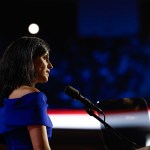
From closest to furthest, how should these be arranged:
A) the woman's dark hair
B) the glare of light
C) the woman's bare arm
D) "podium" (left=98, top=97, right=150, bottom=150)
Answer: the woman's bare arm, the woman's dark hair, "podium" (left=98, top=97, right=150, bottom=150), the glare of light

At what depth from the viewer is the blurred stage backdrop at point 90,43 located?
13.5 feet

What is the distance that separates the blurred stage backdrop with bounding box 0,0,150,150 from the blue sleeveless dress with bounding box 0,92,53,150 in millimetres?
2555

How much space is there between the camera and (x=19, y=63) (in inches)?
55.4

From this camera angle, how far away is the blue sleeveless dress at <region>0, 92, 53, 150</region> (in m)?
1.31

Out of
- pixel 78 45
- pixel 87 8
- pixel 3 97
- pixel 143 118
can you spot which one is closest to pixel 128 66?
pixel 78 45

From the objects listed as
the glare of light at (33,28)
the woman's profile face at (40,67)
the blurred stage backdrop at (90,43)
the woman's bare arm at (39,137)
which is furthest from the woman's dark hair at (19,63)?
the glare of light at (33,28)

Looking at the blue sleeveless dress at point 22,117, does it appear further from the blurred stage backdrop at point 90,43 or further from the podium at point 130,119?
the blurred stage backdrop at point 90,43

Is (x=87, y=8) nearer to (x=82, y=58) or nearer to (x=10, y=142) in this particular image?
(x=82, y=58)

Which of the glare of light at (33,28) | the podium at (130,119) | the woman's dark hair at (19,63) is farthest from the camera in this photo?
the glare of light at (33,28)

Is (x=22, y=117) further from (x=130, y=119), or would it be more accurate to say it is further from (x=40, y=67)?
(x=130, y=119)

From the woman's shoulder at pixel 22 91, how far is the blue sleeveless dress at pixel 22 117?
0.02 meters

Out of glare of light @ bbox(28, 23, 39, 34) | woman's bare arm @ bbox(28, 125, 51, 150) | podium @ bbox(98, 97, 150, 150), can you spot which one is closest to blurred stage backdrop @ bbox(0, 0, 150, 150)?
glare of light @ bbox(28, 23, 39, 34)

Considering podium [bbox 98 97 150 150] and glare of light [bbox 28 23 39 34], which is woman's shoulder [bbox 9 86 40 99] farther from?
glare of light [bbox 28 23 39 34]

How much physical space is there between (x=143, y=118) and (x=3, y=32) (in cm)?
229
